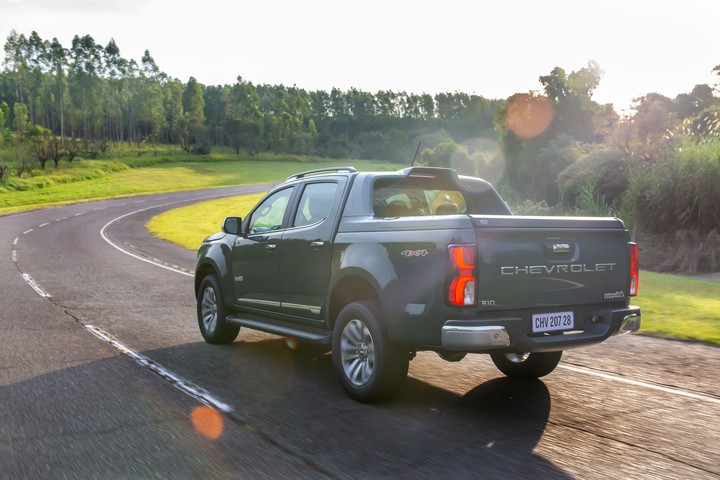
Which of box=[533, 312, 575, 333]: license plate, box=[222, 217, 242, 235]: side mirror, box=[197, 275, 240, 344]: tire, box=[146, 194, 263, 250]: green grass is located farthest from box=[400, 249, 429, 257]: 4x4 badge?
box=[146, 194, 263, 250]: green grass

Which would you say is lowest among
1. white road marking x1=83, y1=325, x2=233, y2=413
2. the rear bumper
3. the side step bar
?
white road marking x1=83, y1=325, x2=233, y2=413

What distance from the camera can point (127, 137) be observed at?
463 ft

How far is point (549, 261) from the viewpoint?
508 centimetres

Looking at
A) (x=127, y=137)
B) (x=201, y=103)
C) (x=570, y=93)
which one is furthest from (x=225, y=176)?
(x=127, y=137)

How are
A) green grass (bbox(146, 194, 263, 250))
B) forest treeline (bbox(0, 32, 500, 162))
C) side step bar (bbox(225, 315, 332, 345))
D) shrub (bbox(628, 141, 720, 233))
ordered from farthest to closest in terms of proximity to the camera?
forest treeline (bbox(0, 32, 500, 162))
green grass (bbox(146, 194, 263, 250))
shrub (bbox(628, 141, 720, 233))
side step bar (bbox(225, 315, 332, 345))

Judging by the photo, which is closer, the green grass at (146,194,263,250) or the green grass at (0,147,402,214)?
the green grass at (146,194,263,250)

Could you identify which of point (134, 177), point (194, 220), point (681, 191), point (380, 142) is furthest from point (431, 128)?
point (681, 191)

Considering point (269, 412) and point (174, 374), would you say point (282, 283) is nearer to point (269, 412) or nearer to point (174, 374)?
point (174, 374)

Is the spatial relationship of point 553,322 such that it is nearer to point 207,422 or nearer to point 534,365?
point 534,365

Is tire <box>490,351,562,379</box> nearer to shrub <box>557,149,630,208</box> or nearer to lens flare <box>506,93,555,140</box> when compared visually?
shrub <box>557,149,630,208</box>

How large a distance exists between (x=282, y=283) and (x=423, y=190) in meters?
1.67

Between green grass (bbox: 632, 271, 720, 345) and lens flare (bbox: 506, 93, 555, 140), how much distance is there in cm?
4809

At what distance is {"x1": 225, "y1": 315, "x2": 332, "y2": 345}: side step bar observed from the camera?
6.09 meters

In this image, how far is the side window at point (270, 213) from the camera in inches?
283
